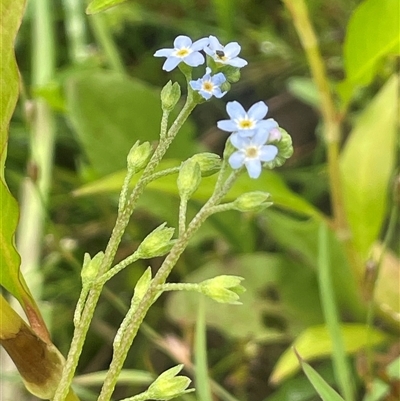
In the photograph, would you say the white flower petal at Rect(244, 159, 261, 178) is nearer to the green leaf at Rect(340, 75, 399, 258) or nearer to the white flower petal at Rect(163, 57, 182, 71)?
the white flower petal at Rect(163, 57, 182, 71)

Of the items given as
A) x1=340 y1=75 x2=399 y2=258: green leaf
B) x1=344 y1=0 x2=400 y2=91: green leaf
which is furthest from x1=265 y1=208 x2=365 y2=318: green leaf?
x1=344 y1=0 x2=400 y2=91: green leaf

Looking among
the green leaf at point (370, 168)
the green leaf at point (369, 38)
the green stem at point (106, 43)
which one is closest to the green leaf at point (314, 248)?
the green leaf at point (370, 168)

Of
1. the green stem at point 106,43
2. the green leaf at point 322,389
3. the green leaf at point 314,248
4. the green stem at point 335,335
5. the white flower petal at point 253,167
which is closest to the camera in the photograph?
the white flower petal at point 253,167

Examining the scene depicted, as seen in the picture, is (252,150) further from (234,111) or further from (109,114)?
(109,114)

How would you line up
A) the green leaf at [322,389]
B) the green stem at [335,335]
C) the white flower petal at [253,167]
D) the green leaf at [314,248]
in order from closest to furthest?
the white flower petal at [253,167], the green leaf at [322,389], the green stem at [335,335], the green leaf at [314,248]

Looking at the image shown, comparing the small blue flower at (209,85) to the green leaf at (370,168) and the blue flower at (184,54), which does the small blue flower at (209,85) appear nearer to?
the blue flower at (184,54)

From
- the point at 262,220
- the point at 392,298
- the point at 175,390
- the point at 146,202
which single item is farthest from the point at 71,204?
the point at 175,390
